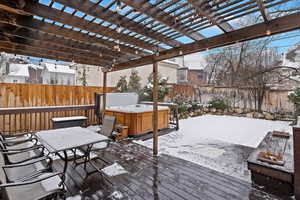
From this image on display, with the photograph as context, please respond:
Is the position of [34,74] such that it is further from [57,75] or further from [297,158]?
[297,158]

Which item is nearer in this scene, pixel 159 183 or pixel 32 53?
pixel 159 183

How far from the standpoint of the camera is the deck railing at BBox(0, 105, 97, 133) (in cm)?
471

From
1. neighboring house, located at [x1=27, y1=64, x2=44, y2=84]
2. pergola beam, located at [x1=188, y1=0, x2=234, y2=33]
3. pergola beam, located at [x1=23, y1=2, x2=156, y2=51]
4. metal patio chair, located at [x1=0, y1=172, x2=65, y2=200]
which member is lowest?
metal patio chair, located at [x1=0, y1=172, x2=65, y2=200]

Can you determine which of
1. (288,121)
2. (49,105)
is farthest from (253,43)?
(49,105)

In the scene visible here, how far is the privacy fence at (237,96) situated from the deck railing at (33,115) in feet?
17.6

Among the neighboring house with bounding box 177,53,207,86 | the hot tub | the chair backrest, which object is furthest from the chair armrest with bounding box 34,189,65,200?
the neighboring house with bounding box 177,53,207,86

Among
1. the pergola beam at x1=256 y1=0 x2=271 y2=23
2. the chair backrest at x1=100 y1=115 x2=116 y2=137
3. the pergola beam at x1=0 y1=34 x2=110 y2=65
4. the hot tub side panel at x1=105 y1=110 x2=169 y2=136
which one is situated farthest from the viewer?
the hot tub side panel at x1=105 y1=110 x2=169 y2=136

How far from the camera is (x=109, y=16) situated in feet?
6.86

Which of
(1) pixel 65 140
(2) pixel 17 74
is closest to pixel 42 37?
(1) pixel 65 140

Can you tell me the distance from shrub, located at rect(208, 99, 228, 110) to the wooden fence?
279 inches

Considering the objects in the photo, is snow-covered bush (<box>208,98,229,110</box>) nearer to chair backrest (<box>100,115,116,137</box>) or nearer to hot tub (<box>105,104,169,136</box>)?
hot tub (<box>105,104,169,136</box>)

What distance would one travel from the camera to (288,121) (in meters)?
7.14

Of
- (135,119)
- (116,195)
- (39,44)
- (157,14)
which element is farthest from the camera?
(135,119)

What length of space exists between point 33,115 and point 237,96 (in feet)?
32.4
